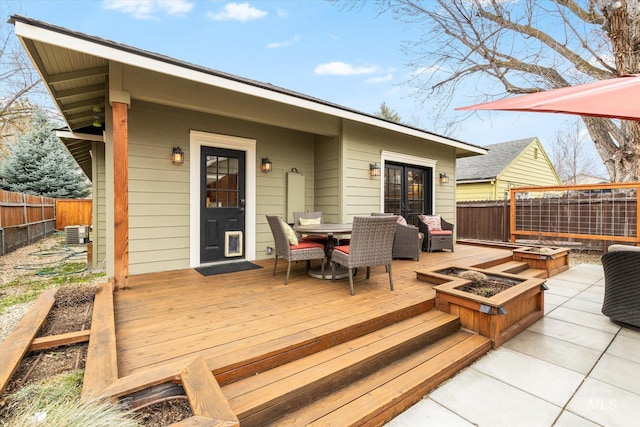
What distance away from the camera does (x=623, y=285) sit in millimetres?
3031

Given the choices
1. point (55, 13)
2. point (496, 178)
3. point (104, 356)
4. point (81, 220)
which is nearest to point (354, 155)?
point (104, 356)

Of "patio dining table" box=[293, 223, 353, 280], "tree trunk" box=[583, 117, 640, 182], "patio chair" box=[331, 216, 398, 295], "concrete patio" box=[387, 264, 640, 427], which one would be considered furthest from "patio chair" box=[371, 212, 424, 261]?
"tree trunk" box=[583, 117, 640, 182]

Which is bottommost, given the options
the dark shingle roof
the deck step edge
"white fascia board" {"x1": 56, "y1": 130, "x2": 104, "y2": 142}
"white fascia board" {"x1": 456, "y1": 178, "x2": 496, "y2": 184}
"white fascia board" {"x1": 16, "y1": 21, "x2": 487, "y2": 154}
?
the deck step edge

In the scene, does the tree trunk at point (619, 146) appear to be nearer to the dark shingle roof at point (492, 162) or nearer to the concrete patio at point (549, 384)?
the dark shingle roof at point (492, 162)

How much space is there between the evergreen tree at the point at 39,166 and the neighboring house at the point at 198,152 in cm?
888

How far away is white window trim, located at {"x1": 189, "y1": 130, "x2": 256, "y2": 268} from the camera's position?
440 centimetres

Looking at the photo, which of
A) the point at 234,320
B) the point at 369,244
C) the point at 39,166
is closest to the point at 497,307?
the point at 369,244

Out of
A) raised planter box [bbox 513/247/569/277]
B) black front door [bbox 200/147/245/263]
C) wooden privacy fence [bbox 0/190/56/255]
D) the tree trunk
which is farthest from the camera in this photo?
wooden privacy fence [bbox 0/190/56/255]

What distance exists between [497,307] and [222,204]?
3967mm

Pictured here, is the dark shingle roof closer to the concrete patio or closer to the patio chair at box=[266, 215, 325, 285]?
the concrete patio

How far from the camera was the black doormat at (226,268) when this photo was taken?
4.16m

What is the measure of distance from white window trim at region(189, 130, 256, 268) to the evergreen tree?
12.1 meters

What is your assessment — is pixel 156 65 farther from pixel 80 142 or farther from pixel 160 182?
pixel 80 142

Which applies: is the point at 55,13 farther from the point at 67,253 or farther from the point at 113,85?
the point at 113,85
